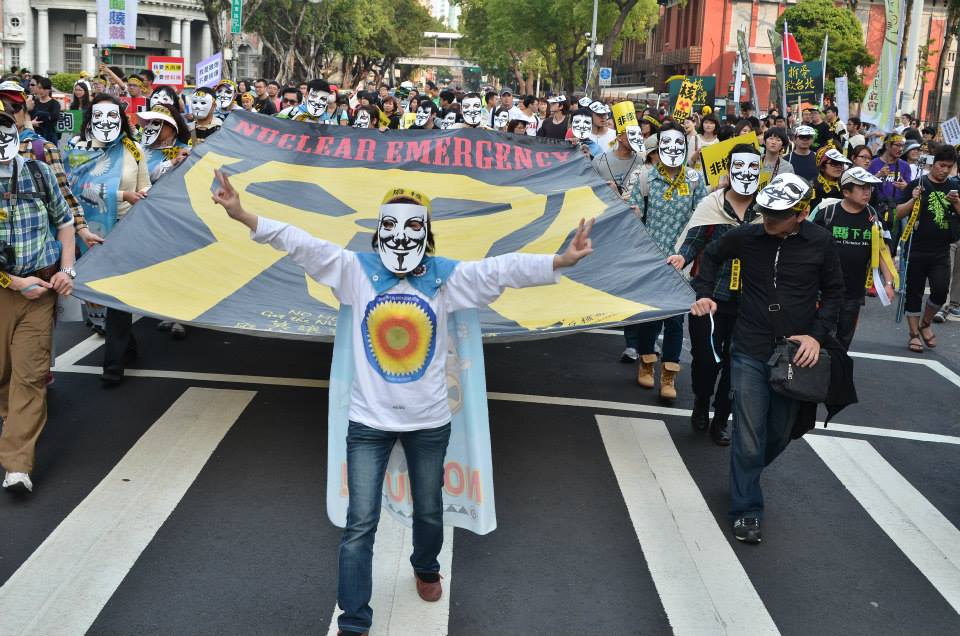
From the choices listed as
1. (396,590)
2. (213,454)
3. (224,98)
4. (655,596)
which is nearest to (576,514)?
(655,596)

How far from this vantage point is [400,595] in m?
5.46

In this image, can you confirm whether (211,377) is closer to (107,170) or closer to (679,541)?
(107,170)

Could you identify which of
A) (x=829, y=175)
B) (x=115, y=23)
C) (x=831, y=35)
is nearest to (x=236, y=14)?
(x=115, y=23)

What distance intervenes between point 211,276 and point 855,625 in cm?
471

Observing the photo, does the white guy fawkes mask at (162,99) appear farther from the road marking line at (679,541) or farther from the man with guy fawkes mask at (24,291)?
the road marking line at (679,541)

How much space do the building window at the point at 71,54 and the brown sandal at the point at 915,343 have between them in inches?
3317

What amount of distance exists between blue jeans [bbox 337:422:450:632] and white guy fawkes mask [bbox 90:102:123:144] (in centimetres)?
527

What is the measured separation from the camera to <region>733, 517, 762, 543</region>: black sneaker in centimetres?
639

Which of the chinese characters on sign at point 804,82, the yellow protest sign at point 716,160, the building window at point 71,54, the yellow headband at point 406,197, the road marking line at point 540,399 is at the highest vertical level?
the building window at point 71,54

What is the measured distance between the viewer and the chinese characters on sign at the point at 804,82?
22.9 m

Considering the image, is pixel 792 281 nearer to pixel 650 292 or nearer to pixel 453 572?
pixel 650 292

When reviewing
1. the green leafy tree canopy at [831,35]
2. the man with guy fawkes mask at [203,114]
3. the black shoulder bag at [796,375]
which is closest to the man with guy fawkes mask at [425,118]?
the man with guy fawkes mask at [203,114]

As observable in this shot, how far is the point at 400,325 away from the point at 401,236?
39 centimetres

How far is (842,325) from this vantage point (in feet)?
29.1
